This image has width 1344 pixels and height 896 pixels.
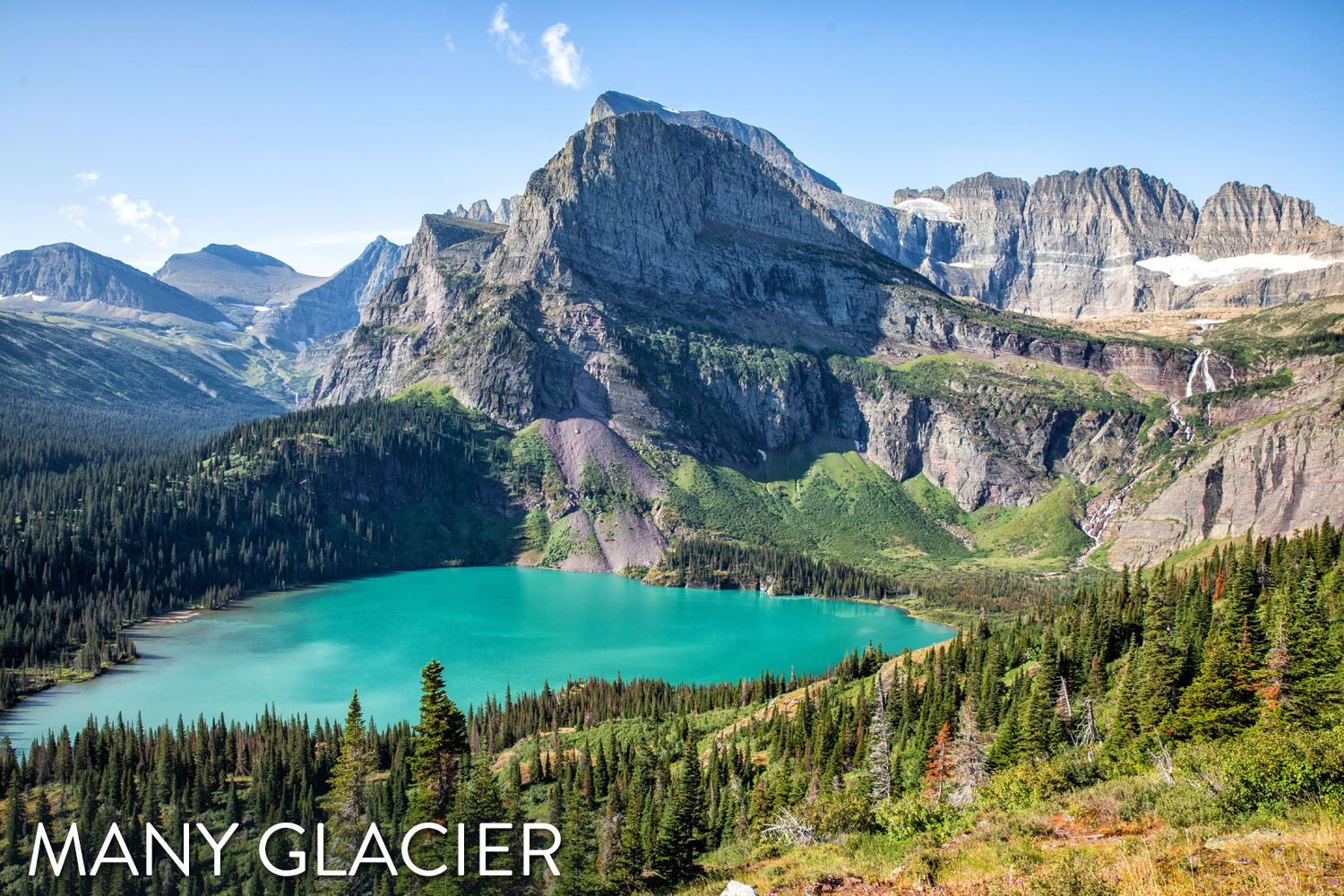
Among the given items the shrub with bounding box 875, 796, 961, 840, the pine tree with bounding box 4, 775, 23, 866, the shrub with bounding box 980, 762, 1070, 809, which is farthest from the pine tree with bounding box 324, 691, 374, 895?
the shrub with bounding box 980, 762, 1070, 809

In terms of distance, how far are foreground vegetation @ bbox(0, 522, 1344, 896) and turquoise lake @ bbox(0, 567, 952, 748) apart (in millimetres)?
17687

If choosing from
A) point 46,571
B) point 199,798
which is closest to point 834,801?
point 199,798

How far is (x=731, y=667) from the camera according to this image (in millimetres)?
134375

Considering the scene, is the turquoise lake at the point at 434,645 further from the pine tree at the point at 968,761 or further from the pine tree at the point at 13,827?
the pine tree at the point at 968,761

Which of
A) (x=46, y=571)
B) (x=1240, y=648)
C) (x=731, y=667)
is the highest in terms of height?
(x=1240, y=648)

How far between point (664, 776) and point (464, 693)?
55115 mm

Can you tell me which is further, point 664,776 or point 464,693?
point 464,693

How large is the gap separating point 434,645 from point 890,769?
98.9m

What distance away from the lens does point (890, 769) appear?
6034cm

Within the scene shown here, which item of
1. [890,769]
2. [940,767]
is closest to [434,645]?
[890,769]

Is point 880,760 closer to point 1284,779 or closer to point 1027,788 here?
point 1027,788

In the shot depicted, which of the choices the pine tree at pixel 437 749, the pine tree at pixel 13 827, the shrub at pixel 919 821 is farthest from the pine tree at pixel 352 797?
the pine tree at pixel 13 827

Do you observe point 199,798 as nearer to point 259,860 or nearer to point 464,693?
point 259,860

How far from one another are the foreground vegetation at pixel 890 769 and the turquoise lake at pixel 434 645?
1769cm
